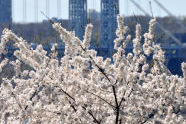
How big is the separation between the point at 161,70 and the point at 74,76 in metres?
1.51

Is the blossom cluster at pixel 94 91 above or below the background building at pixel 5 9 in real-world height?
below

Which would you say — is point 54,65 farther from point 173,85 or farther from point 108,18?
point 108,18

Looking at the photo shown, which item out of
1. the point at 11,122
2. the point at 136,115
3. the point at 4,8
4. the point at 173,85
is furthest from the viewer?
the point at 4,8

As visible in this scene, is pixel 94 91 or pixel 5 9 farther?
pixel 5 9

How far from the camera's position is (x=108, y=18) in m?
77.4

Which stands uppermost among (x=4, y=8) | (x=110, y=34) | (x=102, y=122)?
(x=4, y=8)

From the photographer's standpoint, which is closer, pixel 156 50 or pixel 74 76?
pixel 74 76

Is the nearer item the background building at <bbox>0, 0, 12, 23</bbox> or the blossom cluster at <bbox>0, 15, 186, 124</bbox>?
the blossom cluster at <bbox>0, 15, 186, 124</bbox>

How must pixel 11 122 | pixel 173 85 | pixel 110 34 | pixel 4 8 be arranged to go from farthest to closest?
pixel 4 8
pixel 110 34
pixel 11 122
pixel 173 85

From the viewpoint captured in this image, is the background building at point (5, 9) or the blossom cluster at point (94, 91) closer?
the blossom cluster at point (94, 91)

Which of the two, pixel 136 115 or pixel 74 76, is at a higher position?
pixel 74 76

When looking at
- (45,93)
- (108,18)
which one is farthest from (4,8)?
(45,93)

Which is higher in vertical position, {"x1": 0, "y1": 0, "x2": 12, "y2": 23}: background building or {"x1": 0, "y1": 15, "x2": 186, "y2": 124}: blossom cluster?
{"x1": 0, "y1": 0, "x2": 12, "y2": 23}: background building

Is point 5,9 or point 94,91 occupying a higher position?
point 5,9
